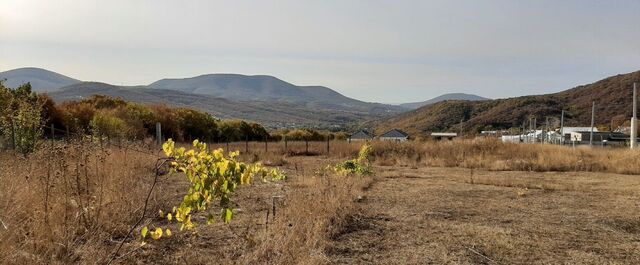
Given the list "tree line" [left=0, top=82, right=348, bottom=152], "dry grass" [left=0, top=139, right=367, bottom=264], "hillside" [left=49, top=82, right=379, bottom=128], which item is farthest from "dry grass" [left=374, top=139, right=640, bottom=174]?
"hillside" [left=49, top=82, right=379, bottom=128]

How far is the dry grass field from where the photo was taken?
14.7 feet

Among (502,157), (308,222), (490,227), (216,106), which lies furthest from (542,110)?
(216,106)

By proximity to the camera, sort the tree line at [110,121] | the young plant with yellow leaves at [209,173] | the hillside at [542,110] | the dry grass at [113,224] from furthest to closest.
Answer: the hillside at [542,110] → the tree line at [110,121] → the dry grass at [113,224] → the young plant with yellow leaves at [209,173]

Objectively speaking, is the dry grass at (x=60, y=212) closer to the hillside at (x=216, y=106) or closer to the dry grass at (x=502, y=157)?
the dry grass at (x=502, y=157)

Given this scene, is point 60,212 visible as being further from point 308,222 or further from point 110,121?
point 110,121

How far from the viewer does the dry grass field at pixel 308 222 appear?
4469 mm

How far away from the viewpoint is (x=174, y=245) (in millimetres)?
5262

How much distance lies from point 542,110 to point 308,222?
236ft

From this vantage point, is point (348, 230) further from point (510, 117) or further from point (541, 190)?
point (510, 117)

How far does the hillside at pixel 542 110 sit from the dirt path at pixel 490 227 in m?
54.7

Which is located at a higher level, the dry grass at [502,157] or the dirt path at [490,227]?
the dry grass at [502,157]

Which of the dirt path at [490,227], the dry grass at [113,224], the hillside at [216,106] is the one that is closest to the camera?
the dry grass at [113,224]

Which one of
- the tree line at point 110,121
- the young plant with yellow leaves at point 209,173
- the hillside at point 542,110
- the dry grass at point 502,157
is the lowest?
the dry grass at point 502,157

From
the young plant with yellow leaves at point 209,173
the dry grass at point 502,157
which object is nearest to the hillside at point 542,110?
the dry grass at point 502,157
